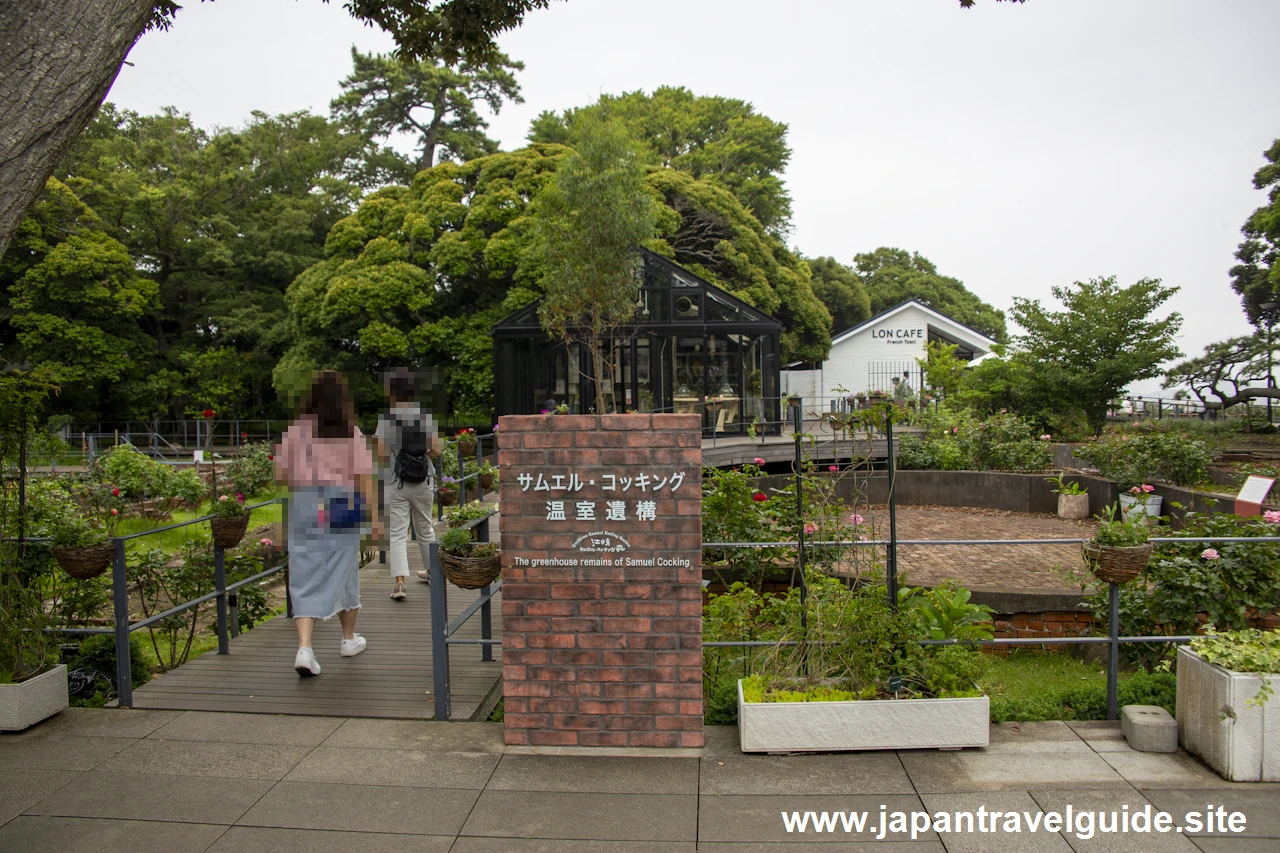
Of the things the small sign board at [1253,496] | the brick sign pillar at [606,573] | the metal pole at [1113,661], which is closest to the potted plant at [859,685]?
→ the brick sign pillar at [606,573]

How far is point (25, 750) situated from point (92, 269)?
25.7m

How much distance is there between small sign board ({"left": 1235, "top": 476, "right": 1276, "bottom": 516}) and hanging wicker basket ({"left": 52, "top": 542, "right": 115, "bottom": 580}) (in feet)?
30.1

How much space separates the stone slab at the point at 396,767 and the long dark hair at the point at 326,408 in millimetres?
1800

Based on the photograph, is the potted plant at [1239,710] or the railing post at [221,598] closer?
the potted plant at [1239,710]

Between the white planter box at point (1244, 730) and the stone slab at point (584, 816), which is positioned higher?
the white planter box at point (1244, 730)

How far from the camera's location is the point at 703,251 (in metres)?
26.4

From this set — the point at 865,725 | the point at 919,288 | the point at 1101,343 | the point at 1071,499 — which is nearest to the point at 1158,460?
the point at 1071,499

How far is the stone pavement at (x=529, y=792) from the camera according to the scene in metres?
3.40

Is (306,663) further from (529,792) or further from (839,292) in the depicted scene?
(839,292)

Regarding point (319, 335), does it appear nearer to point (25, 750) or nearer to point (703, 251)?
point (703, 251)

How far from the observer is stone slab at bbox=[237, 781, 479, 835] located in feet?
11.7

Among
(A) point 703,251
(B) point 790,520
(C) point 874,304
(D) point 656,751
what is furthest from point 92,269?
(C) point 874,304

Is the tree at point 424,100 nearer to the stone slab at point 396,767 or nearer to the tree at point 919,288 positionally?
the tree at point 919,288

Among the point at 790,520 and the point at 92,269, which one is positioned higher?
the point at 92,269
